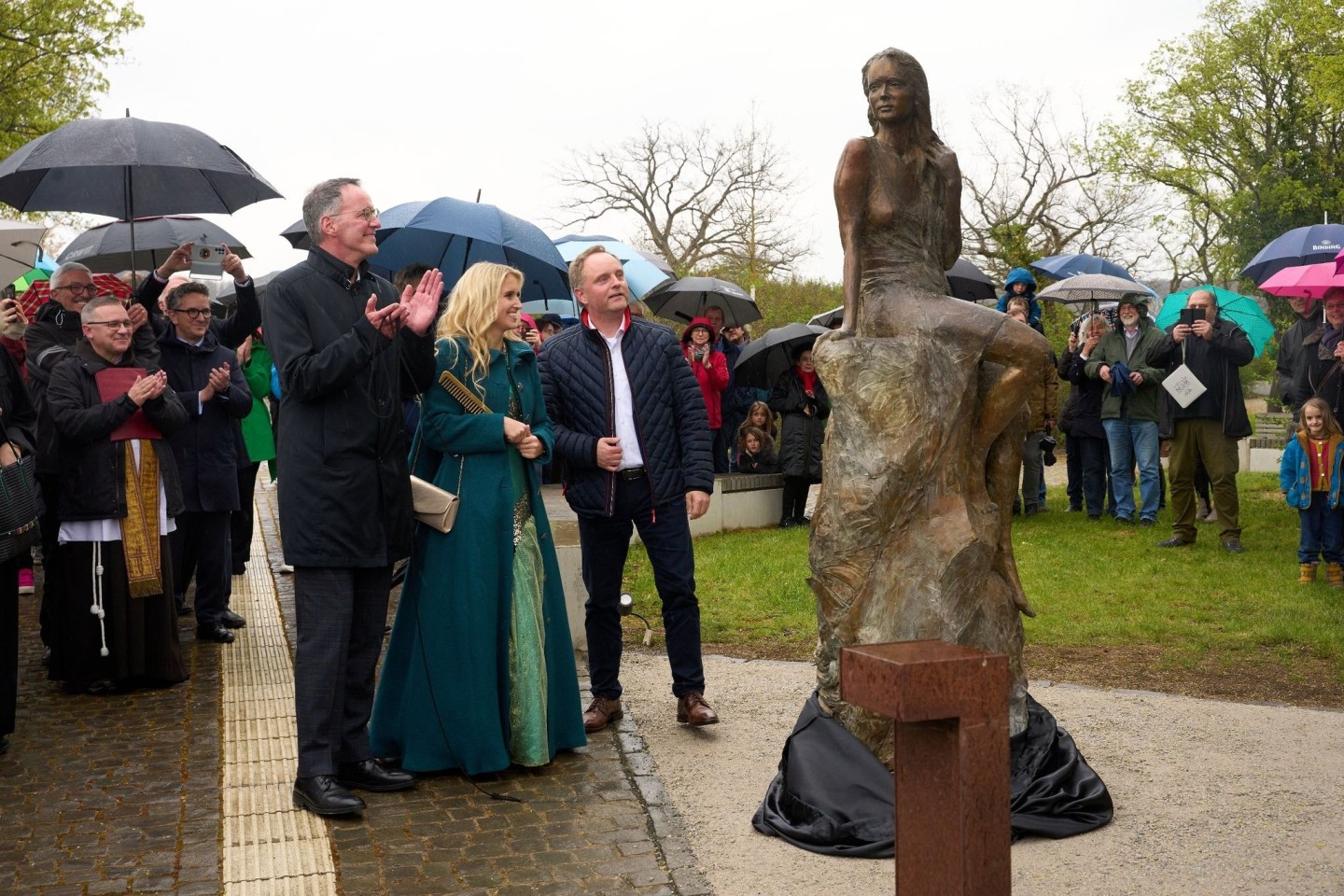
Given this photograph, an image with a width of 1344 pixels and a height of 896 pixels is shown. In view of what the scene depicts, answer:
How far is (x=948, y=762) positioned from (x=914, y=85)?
308 cm

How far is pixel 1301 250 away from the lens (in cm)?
1298

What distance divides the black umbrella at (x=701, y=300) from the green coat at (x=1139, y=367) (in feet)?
14.6

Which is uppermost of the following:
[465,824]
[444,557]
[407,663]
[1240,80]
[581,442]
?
[1240,80]

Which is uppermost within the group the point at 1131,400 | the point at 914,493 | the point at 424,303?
the point at 424,303

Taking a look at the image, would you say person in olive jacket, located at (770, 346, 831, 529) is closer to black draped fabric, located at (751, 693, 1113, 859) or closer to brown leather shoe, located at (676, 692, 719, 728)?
brown leather shoe, located at (676, 692, 719, 728)

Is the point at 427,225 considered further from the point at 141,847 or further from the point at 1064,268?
the point at 1064,268

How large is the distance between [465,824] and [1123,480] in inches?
348

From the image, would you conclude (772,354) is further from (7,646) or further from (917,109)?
(7,646)

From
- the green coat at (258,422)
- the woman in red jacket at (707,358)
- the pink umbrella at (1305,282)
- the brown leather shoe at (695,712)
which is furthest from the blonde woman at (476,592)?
the woman in red jacket at (707,358)

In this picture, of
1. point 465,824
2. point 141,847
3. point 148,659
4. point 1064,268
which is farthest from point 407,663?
point 1064,268

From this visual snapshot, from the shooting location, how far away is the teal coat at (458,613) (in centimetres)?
552

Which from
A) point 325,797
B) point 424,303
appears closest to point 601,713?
point 325,797

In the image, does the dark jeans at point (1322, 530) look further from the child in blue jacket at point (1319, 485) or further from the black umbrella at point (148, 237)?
the black umbrella at point (148, 237)

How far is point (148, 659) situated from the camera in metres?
7.18
